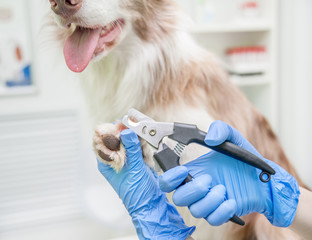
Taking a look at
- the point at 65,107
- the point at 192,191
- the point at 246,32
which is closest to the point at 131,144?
the point at 192,191

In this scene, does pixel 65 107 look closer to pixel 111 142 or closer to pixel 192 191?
pixel 111 142

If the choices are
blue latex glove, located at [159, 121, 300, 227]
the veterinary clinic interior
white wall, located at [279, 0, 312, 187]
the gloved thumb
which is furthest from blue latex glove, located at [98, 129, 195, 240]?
white wall, located at [279, 0, 312, 187]

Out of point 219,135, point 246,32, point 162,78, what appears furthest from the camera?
point 246,32

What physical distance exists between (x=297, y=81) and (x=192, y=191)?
5.48 ft

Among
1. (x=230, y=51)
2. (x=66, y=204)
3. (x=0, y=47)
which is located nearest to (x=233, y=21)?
(x=230, y=51)

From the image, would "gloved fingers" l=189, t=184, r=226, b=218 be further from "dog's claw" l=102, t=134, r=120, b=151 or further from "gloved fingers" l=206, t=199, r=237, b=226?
"dog's claw" l=102, t=134, r=120, b=151

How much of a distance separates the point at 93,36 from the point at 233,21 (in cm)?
156

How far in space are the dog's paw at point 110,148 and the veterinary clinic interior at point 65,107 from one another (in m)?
1.23

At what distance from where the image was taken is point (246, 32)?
2.29 m

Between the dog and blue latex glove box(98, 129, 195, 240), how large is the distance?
0.24 meters

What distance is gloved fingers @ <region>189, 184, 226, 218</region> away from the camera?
66 cm

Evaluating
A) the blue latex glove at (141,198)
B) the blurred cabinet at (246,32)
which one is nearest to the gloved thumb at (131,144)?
the blue latex glove at (141,198)

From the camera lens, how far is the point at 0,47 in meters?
1.99

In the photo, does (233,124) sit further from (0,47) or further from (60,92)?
(0,47)
